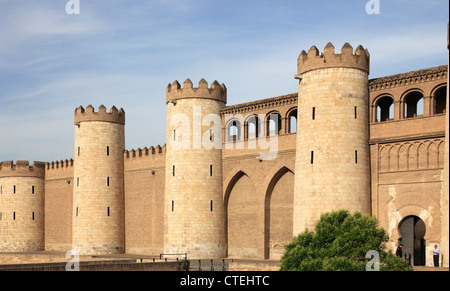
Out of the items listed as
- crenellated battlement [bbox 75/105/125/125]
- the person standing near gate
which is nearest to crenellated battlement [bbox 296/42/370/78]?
the person standing near gate

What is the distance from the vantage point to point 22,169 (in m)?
49.7

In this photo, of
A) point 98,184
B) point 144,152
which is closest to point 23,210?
point 98,184

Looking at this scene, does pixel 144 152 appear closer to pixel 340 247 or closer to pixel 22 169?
pixel 22 169

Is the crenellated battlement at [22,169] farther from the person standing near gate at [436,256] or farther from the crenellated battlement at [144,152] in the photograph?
the person standing near gate at [436,256]

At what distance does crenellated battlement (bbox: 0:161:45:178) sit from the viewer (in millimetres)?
49688

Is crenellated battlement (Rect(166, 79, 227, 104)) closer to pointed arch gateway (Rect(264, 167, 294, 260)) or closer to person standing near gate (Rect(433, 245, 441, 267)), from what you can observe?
pointed arch gateway (Rect(264, 167, 294, 260))

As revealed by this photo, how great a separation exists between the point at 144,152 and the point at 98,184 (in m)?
3.70

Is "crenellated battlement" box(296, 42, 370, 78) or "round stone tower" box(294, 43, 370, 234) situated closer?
"round stone tower" box(294, 43, 370, 234)

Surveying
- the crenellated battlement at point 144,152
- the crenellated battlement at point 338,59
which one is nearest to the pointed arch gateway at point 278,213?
the crenellated battlement at point 338,59

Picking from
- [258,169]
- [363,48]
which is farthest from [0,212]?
[363,48]

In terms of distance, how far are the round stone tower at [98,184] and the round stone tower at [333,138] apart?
52.2ft

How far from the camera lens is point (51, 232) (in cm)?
4853

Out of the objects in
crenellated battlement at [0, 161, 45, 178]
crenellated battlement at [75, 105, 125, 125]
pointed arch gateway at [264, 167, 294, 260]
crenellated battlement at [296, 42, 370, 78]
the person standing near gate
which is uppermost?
crenellated battlement at [296, 42, 370, 78]

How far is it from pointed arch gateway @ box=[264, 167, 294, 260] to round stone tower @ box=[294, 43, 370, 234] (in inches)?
117
